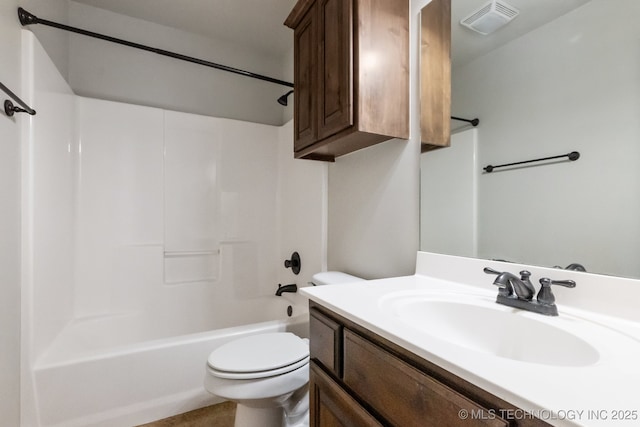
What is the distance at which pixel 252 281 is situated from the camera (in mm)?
2496

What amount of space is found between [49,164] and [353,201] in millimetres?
1711

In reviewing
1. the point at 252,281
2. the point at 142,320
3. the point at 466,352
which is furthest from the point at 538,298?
the point at 142,320

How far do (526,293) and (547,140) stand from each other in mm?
459

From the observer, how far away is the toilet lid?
45.8 inches

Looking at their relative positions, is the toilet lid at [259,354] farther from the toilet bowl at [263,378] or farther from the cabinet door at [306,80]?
the cabinet door at [306,80]

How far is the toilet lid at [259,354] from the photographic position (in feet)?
3.82

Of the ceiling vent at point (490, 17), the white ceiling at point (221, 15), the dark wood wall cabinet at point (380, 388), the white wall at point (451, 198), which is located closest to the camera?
the dark wood wall cabinet at point (380, 388)

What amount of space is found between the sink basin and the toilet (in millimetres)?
649

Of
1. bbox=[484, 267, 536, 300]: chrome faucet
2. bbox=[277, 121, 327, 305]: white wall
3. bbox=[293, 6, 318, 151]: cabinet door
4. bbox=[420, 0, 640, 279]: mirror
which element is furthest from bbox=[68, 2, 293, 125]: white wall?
bbox=[484, 267, 536, 300]: chrome faucet

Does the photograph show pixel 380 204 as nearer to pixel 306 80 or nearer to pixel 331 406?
pixel 306 80

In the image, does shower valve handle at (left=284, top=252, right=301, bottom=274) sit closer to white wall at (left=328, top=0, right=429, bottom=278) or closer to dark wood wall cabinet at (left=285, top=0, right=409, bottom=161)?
white wall at (left=328, top=0, right=429, bottom=278)

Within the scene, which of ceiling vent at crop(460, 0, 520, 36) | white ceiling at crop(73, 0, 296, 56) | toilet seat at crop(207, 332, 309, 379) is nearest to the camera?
ceiling vent at crop(460, 0, 520, 36)

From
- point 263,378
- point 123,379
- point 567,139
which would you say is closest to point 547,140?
point 567,139

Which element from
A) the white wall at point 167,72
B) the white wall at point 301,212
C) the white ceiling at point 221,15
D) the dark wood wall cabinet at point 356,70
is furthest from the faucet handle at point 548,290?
the white wall at point 167,72
